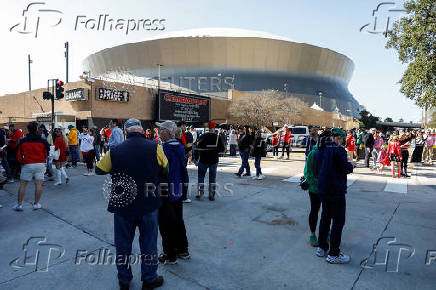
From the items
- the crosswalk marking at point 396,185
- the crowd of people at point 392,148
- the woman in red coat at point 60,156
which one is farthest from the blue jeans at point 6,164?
the crowd of people at point 392,148

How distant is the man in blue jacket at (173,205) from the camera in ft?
11.3

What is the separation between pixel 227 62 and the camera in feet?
→ 203

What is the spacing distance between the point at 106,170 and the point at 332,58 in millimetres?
82473

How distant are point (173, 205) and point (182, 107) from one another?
2756 cm

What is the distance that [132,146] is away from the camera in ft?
9.12

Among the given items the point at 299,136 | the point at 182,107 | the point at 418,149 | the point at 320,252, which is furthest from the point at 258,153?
the point at 182,107

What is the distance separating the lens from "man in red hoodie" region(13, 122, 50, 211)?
18.2ft

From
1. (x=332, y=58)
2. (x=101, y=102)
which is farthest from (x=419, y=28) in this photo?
(x=332, y=58)

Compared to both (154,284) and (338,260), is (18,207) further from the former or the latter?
(338,260)

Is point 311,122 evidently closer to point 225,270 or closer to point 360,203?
point 360,203

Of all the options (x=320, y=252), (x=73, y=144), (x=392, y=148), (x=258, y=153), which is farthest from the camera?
(x=73, y=144)

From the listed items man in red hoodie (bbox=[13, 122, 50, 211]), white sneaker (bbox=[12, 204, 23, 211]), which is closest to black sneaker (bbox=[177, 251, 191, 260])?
man in red hoodie (bbox=[13, 122, 50, 211])

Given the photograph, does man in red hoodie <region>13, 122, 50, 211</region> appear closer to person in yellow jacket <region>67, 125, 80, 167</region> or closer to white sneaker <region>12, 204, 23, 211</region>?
white sneaker <region>12, 204, 23, 211</region>

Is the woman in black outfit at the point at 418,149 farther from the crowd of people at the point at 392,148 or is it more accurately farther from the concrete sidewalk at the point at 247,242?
the concrete sidewalk at the point at 247,242
